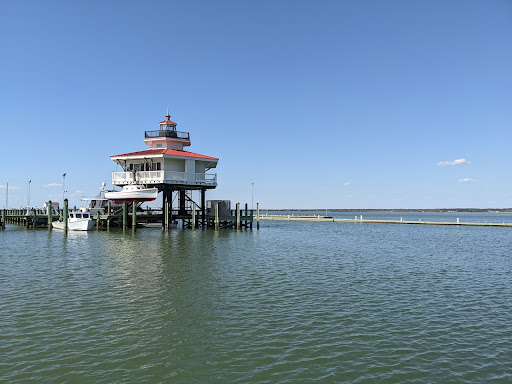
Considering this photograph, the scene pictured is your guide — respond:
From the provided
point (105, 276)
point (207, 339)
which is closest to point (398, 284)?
point (207, 339)

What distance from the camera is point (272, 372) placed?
8039 millimetres

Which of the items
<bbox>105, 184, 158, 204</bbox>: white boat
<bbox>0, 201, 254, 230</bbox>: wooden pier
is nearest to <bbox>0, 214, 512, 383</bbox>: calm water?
<bbox>105, 184, 158, 204</bbox>: white boat

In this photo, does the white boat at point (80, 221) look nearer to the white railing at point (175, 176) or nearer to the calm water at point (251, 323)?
the white railing at point (175, 176)

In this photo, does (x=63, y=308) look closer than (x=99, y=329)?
No

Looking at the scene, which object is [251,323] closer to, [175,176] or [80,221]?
[175,176]

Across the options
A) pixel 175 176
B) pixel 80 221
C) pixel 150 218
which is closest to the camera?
pixel 80 221

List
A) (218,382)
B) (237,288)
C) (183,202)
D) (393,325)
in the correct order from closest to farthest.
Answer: (218,382) → (393,325) → (237,288) → (183,202)

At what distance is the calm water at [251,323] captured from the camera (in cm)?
816

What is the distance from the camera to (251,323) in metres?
11.2

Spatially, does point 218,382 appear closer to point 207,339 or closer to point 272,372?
point 272,372

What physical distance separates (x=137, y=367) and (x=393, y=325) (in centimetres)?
729

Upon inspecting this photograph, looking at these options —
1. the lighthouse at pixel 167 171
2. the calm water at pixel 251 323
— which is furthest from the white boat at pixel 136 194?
the calm water at pixel 251 323

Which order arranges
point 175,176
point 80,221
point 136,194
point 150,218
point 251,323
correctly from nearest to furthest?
point 251,323 → point 80,221 → point 136,194 → point 175,176 → point 150,218

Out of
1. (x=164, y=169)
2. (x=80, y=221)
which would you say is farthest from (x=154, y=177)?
(x=80, y=221)
